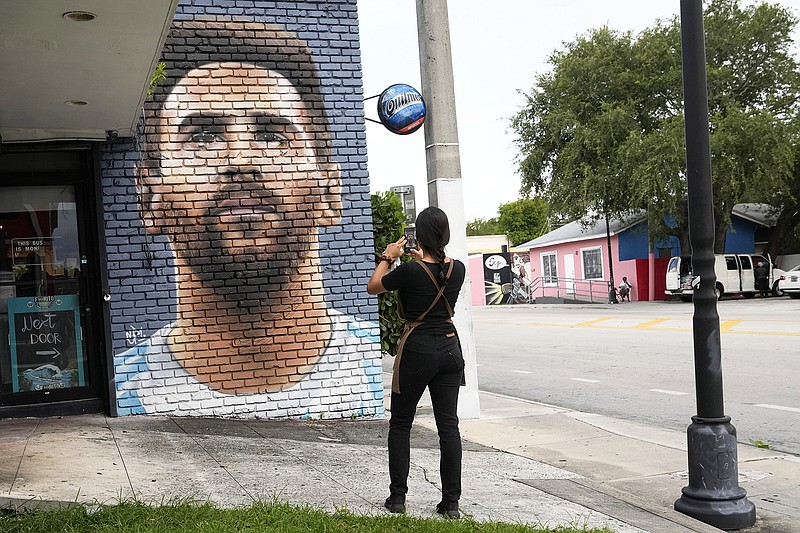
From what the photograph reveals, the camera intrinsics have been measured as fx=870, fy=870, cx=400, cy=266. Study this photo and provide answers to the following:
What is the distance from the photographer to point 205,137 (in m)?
9.13

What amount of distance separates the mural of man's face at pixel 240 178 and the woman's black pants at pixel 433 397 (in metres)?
4.17

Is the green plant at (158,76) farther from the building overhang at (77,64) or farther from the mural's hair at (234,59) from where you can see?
the building overhang at (77,64)

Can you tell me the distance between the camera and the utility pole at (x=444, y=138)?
974cm

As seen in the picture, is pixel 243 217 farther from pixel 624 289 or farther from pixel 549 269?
pixel 549 269

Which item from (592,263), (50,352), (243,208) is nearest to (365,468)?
(243,208)

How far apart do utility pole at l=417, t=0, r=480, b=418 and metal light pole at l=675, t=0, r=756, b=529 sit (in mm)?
3804

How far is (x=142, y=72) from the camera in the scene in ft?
21.8

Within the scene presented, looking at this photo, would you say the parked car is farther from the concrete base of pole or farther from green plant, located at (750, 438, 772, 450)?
the concrete base of pole

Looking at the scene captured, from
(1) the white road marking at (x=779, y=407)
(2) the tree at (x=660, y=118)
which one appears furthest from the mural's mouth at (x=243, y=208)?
(2) the tree at (x=660, y=118)

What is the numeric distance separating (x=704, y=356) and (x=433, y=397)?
2034 millimetres

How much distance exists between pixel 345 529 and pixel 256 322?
4.61m

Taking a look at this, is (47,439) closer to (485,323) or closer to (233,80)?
(233,80)

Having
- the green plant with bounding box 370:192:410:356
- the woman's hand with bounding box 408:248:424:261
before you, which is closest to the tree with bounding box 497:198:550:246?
the green plant with bounding box 370:192:410:356

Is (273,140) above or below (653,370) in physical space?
above
